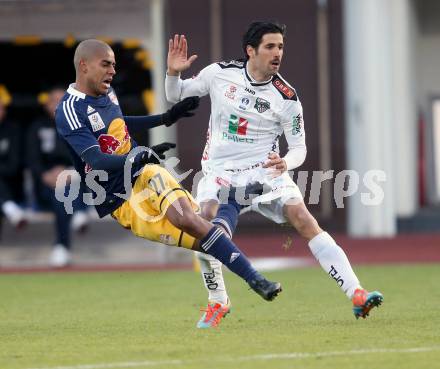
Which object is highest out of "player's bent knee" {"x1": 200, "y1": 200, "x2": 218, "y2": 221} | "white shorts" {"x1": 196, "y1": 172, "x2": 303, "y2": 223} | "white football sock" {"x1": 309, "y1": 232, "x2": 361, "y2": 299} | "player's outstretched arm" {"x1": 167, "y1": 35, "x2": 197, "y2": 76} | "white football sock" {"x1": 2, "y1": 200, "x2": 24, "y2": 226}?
"player's outstretched arm" {"x1": 167, "y1": 35, "x2": 197, "y2": 76}

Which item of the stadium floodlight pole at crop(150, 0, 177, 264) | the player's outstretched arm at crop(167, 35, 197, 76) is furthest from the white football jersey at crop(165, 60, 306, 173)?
the stadium floodlight pole at crop(150, 0, 177, 264)

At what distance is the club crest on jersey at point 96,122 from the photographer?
8289mm

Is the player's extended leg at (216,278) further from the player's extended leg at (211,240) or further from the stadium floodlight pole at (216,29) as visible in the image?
the stadium floodlight pole at (216,29)

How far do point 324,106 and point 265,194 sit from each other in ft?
38.8

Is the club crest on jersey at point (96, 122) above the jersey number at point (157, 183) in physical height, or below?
above

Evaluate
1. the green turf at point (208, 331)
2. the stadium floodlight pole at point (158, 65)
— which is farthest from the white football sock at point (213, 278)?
the stadium floodlight pole at point (158, 65)

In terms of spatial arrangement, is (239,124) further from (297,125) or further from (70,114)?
(70,114)

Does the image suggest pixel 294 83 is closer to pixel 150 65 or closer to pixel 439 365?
pixel 150 65

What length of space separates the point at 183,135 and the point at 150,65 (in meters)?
4.17

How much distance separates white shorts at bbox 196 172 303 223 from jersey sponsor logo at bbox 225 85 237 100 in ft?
1.82

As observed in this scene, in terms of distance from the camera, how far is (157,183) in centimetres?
820

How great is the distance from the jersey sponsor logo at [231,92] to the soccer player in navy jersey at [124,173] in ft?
0.77

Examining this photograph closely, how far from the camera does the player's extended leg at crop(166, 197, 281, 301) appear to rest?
788 cm

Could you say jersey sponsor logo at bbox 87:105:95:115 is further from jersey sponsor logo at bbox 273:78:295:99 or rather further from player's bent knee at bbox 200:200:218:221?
jersey sponsor logo at bbox 273:78:295:99
